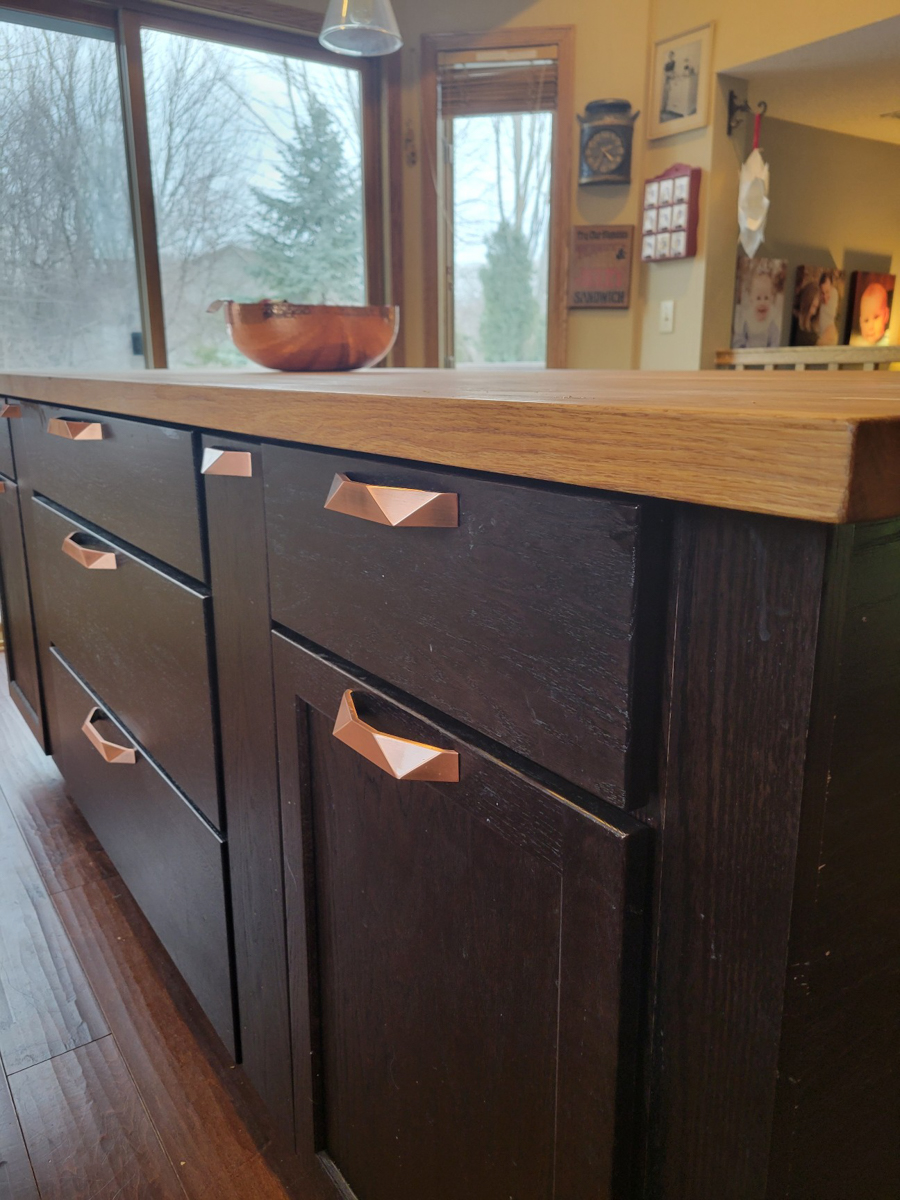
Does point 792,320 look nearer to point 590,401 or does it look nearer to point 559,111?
point 559,111

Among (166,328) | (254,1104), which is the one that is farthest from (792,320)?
(254,1104)

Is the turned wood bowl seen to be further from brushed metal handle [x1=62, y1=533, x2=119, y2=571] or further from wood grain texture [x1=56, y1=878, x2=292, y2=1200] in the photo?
wood grain texture [x1=56, y1=878, x2=292, y2=1200]

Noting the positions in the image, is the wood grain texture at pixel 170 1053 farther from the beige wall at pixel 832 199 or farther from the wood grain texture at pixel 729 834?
the beige wall at pixel 832 199

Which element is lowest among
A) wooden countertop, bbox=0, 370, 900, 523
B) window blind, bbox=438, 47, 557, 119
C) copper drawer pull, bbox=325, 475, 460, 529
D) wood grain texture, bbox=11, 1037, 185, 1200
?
wood grain texture, bbox=11, 1037, 185, 1200

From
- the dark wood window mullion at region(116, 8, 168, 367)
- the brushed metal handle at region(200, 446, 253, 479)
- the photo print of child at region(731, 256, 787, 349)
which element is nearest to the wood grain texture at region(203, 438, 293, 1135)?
the brushed metal handle at region(200, 446, 253, 479)

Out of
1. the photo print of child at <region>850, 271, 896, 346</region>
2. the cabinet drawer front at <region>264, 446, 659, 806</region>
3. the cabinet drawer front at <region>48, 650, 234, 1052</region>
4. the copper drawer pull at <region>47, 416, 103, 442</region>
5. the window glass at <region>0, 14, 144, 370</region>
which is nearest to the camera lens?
the cabinet drawer front at <region>264, 446, 659, 806</region>

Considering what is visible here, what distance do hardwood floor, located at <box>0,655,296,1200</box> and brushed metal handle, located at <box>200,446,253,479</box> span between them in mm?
783

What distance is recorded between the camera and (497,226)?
3332mm

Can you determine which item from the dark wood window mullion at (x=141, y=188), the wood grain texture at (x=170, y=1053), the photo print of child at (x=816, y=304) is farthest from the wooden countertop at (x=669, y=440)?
the photo print of child at (x=816, y=304)

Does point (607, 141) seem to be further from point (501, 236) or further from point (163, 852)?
point (163, 852)

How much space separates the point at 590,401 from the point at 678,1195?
39 centimetres

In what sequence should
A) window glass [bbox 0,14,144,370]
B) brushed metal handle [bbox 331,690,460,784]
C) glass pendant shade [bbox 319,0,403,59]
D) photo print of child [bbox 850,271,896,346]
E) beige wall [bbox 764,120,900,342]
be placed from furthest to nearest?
photo print of child [bbox 850,271,896,346]
beige wall [bbox 764,120,900,342]
window glass [bbox 0,14,144,370]
glass pendant shade [bbox 319,0,403,59]
brushed metal handle [bbox 331,690,460,784]

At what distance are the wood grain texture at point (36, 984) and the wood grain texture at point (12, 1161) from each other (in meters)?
0.08

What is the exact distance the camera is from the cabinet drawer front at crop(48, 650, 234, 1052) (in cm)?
94
